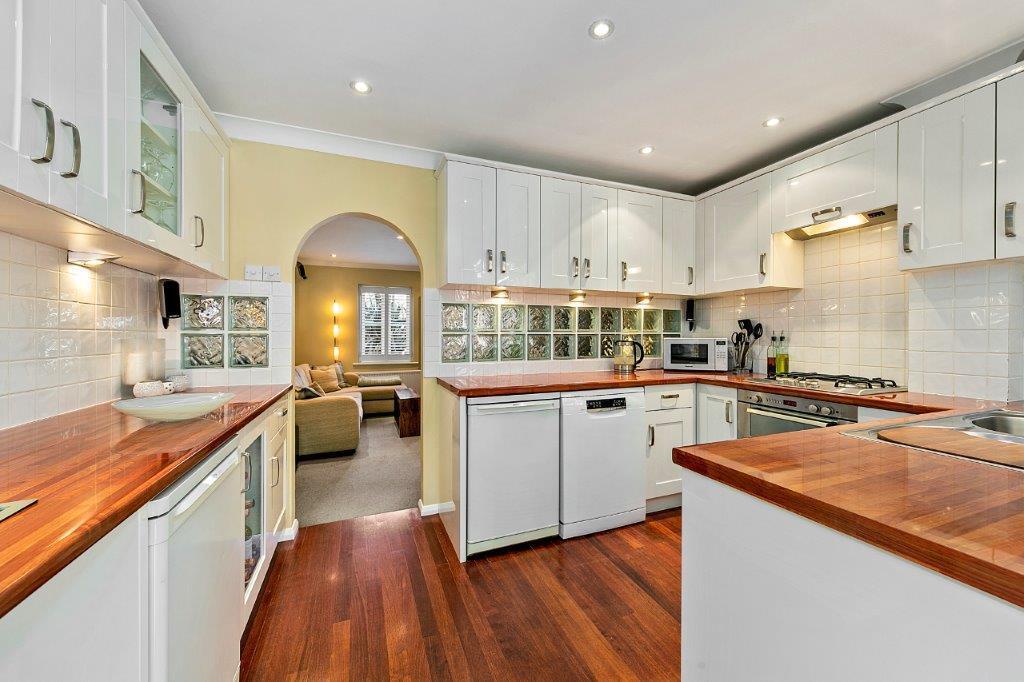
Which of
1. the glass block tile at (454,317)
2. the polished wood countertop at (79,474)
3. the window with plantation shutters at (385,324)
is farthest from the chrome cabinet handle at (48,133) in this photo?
the window with plantation shutters at (385,324)

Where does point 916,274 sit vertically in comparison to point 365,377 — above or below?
above

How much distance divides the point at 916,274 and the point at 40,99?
347 cm

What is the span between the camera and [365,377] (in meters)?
6.27

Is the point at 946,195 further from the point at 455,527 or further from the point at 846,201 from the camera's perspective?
the point at 455,527

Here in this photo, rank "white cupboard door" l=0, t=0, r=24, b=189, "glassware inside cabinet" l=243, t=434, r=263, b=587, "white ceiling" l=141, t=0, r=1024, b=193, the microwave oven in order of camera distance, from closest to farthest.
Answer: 1. "white cupboard door" l=0, t=0, r=24, b=189
2. "white ceiling" l=141, t=0, r=1024, b=193
3. "glassware inside cabinet" l=243, t=434, r=263, b=587
4. the microwave oven

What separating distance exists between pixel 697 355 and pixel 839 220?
121 centimetres

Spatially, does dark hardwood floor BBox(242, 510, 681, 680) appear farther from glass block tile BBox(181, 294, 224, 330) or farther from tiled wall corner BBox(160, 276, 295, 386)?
glass block tile BBox(181, 294, 224, 330)

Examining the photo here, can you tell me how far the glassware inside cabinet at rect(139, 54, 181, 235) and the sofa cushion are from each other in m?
4.14

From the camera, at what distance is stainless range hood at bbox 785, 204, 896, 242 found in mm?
2229

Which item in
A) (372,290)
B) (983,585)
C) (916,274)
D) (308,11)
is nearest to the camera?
(983,585)

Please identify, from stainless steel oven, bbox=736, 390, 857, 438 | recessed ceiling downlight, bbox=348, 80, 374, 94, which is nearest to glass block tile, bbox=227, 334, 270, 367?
recessed ceiling downlight, bbox=348, 80, 374, 94

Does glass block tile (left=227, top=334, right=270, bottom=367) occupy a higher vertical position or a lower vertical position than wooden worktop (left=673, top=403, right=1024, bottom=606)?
higher

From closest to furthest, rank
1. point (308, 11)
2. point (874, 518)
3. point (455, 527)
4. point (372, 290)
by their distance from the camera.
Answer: point (874, 518) → point (308, 11) → point (455, 527) → point (372, 290)

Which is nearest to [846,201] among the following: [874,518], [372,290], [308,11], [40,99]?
[874,518]
